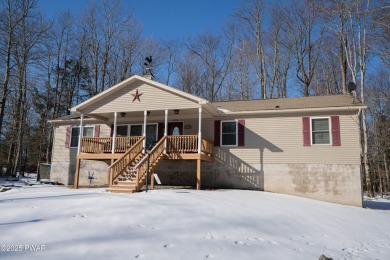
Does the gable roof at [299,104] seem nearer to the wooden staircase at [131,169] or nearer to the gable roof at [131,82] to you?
the gable roof at [131,82]

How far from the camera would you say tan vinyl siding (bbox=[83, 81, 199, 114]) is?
14031 mm

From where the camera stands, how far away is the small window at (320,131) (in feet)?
44.2

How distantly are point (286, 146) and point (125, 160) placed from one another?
775 cm

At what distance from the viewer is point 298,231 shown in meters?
6.91

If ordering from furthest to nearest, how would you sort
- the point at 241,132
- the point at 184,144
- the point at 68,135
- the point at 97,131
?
the point at 68,135 < the point at 97,131 < the point at 241,132 < the point at 184,144

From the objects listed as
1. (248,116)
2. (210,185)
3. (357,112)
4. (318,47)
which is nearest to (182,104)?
(248,116)

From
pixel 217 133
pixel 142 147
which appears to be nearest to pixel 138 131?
pixel 142 147

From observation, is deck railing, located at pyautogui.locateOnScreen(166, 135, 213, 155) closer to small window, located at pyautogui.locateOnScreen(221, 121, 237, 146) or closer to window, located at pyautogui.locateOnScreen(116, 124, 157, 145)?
small window, located at pyautogui.locateOnScreen(221, 121, 237, 146)

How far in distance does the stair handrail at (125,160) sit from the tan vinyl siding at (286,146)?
382cm

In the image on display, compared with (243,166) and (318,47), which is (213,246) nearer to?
(243,166)

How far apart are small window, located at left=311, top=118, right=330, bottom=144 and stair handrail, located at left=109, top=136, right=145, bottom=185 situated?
829 cm

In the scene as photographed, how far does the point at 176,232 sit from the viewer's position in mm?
5602

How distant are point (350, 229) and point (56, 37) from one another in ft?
101

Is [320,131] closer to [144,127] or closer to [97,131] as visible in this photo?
[144,127]
